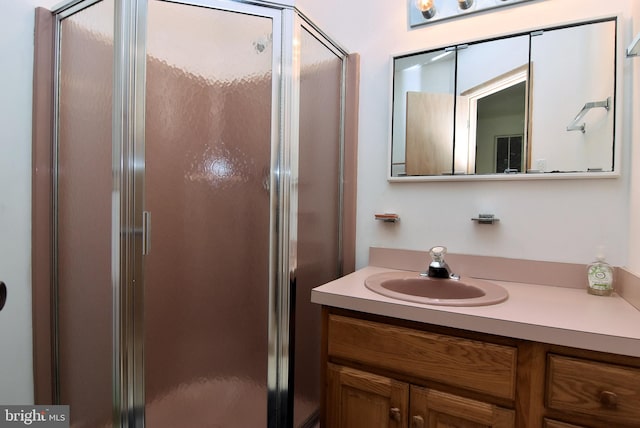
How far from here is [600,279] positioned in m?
1.12

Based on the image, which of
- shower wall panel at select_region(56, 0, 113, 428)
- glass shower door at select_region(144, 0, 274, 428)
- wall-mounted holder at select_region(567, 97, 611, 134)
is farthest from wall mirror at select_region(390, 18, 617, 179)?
shower wall panel at select_region(56, 0, 113, 428)

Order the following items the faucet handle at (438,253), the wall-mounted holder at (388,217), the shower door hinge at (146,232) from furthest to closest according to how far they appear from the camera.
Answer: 1. the wall-mounted holder at (388,217)
2. the faucet handle at (438,253)
3. the shower door hinge at (146,232)

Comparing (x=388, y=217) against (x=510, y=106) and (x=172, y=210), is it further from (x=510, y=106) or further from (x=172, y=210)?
(x=172, y=210)

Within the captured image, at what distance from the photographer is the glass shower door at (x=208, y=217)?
1170 mm

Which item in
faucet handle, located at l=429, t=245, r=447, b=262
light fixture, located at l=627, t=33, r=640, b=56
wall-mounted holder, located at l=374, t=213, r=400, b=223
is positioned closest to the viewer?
light fixture, located at l=627, t=33, r=640, b=56

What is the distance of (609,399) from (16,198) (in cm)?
196

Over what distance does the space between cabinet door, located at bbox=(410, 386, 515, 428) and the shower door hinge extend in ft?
3.23

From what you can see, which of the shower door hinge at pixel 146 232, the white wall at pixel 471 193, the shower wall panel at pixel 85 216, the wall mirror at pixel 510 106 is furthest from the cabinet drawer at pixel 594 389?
the shower wall panel at pixel 85 216

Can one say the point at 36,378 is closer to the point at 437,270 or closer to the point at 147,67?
the point at 147,67

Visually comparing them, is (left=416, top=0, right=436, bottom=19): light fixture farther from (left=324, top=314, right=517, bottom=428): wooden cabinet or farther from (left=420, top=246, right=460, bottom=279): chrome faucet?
(left=324, top=314, right=517, bottom=428): wooden cabinet

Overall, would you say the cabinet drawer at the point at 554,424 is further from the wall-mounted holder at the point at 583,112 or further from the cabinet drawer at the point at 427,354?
the wall-mounted holder at the point at 583,112

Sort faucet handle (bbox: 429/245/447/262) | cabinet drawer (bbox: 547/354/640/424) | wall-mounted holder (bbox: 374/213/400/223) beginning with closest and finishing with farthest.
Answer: cabinet drawer (bbox: 547/354/640/424) < faucet handle (bbox: 429/245/447/262) < wall-mounted holder (bbox: 374/213/400/223)

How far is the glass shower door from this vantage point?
117 centimetres

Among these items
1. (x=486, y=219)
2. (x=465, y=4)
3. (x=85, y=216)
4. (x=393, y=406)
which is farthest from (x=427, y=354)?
(x=465, y=4)
